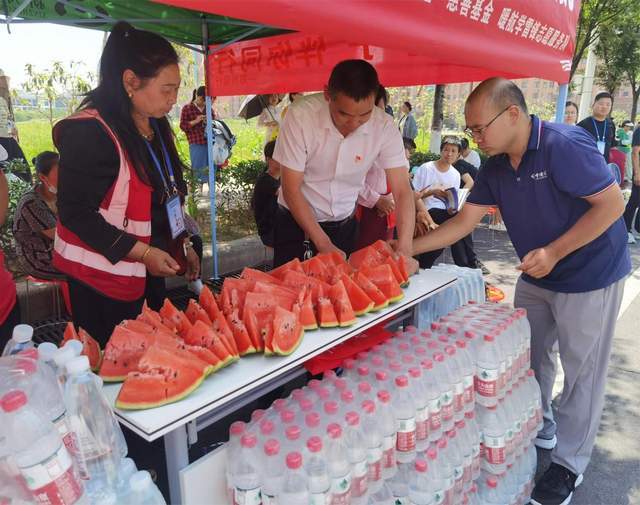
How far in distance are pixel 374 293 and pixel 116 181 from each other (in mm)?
1246

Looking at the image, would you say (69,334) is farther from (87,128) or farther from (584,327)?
(584,327)

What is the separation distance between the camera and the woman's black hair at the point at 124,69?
A: 196 cm

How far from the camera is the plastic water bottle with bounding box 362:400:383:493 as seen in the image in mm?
1711

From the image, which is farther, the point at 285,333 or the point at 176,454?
the point at 285,333

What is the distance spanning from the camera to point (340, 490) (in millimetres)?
1559

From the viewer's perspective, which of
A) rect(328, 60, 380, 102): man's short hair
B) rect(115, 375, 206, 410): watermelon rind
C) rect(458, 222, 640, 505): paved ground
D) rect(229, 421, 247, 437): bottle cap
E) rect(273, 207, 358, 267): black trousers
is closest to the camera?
rect(115, 375, 206, 410): watermelon rind

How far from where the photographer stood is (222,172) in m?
6.80

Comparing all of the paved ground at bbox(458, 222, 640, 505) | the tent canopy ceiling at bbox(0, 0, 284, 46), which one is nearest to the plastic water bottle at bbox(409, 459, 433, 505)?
the paved ground at bbox(458, 222, 640, 505)

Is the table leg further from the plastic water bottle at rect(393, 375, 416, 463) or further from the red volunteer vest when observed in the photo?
the red volunteer vest

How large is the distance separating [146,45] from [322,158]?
3.96 feet

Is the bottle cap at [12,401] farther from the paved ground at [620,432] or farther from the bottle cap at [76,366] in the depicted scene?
the paved ground at [620,432]

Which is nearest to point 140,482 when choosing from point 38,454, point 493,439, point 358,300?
point 38,454

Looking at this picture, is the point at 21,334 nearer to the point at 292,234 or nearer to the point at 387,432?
the point at 387,432

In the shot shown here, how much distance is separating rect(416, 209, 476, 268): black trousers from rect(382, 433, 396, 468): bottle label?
3898 millimetres
